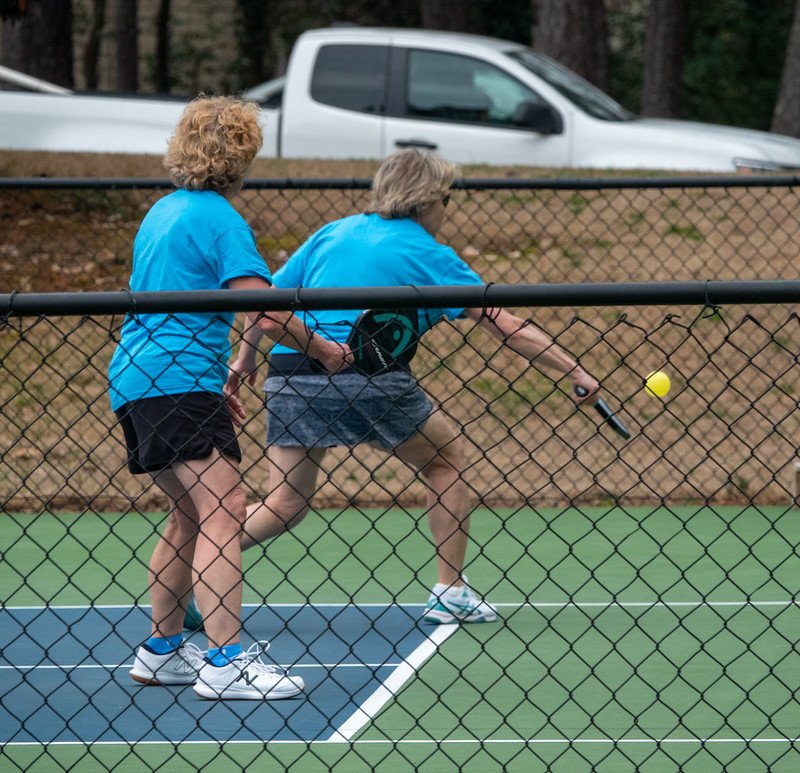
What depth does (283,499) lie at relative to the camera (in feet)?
20.4

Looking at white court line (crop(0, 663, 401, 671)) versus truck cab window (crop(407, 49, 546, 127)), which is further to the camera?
truck cab window (crop(407, 49, 546, 127))

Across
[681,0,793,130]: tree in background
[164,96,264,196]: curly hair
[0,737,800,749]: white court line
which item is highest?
[164,96,264,196]: curly hair

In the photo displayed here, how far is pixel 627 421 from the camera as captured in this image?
973cm

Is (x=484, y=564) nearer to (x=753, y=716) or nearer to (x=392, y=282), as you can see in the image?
(x=392, y=282)

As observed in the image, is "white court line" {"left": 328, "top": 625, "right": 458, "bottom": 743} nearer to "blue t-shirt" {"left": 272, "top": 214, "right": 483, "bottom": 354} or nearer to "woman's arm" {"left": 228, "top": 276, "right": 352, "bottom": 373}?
"woman's arm" {"left": 228, "top": 276, "right": 352, "bottom": 373}

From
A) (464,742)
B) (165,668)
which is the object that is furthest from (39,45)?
(464,742)

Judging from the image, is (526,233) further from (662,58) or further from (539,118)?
(662,58)

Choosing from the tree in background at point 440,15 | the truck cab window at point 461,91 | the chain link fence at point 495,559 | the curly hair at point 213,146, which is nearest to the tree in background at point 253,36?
the tree in background at point 440,15

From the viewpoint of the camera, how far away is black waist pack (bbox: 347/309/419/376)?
17.4 ft

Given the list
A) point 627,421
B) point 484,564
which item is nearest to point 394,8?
point 627,421

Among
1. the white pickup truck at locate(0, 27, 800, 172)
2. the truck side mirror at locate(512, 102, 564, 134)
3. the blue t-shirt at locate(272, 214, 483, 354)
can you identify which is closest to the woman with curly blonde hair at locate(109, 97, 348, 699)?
the blue t-shirt at locate(272, 214, 483, 354)

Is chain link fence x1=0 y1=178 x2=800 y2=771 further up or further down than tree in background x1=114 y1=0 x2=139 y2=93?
further up

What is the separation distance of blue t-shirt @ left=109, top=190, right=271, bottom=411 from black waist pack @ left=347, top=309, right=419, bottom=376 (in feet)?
1.57

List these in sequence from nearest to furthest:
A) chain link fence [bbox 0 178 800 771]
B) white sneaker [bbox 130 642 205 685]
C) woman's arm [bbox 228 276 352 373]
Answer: woman's arm [bbox 228 276 352 373], chain link fence [bbox 0 178 800 771], white sneaker [bbox 130 642 205 685]
